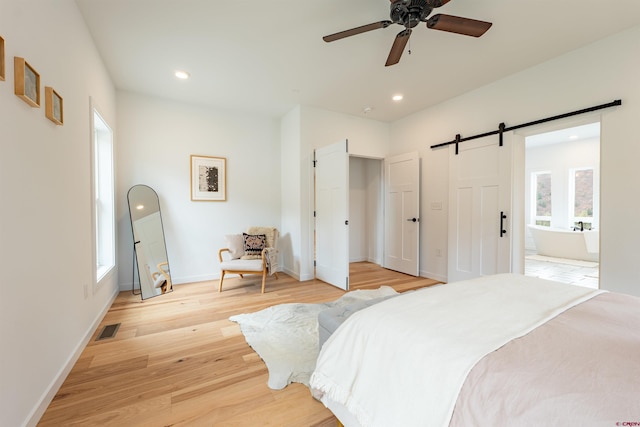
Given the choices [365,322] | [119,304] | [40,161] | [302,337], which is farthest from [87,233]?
[365,322]

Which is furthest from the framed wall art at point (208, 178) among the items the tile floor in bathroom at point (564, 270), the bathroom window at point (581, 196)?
the bathroom window at point (581, 196)

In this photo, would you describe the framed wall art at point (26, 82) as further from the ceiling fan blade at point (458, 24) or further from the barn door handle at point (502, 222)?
the barn door handle at point (502, 222)

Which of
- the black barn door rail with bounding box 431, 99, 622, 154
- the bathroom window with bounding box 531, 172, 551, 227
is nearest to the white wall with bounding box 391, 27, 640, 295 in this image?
the black barn door rail with bounding box 431, 99, 622, 154

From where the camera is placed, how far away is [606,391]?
69cm

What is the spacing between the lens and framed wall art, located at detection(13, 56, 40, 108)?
1.34m

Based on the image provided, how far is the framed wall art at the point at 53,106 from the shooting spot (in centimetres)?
166

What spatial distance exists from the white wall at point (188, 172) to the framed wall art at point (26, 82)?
2487 mm

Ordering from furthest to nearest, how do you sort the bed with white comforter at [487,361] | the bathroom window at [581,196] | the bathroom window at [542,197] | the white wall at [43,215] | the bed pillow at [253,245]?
the bathroom window at [542,197] → the bathroom window at [581,196] → the bed pillow at [253,245] → the white wall at [43,215] → the bed with white comforter at [487,361]

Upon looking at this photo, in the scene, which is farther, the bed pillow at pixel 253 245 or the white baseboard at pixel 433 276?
the white baseboard at pixel 433 276

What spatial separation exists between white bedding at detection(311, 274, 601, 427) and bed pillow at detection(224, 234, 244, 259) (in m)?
2.93

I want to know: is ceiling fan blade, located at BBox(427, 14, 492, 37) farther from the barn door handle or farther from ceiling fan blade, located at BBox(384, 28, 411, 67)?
the barn door handle

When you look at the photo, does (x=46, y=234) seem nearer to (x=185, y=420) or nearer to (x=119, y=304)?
(x=185, y=420)

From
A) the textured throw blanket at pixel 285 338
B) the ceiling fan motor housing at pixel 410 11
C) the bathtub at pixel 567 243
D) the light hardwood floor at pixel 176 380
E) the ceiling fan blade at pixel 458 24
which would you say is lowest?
the light hardwood floor at pixel 176 380

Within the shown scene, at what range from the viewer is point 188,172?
412 centimetres
